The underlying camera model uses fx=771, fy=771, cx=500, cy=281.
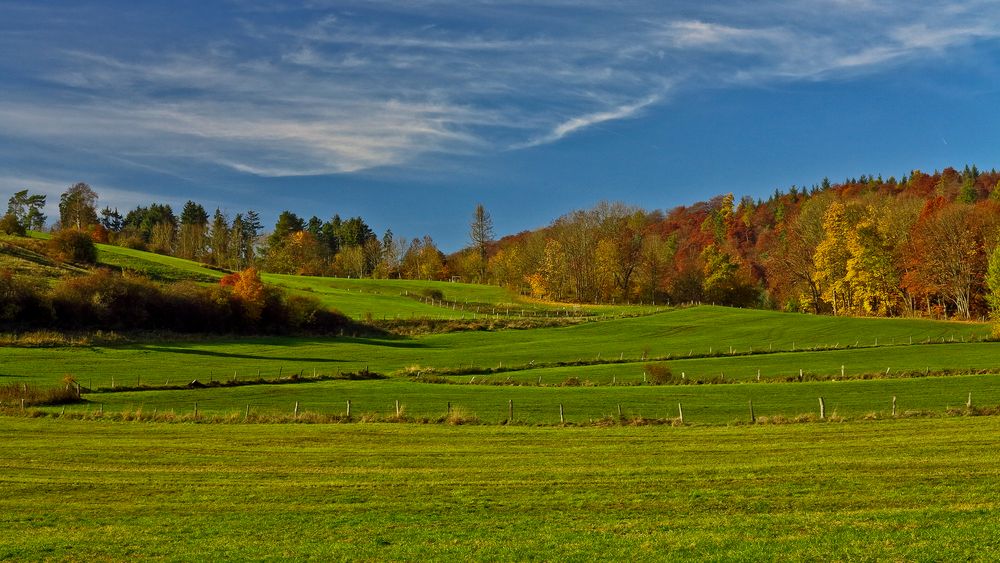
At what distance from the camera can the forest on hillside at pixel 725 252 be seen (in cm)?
8994

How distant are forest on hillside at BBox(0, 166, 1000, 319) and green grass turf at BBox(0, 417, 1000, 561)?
6000cm

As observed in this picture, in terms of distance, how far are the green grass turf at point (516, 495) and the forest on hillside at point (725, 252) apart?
2362 inches

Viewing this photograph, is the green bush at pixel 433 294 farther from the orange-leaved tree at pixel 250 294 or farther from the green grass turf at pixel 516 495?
the green grass turf at pixel 516 495

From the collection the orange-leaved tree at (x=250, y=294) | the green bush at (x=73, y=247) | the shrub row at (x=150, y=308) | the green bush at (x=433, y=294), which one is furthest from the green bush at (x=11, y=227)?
the green bush at (x=433, y=294)

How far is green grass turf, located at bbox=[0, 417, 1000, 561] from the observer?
44.2 feet

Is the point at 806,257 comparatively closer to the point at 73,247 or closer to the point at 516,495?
the point at 516,495

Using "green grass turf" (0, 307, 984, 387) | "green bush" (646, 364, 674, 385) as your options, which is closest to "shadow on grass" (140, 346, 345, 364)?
"green grass turf" (0, 307, 984, 387)

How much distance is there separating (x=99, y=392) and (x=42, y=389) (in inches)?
151

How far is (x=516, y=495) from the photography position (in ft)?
59.6

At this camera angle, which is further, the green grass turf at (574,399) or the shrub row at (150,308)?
the shrub row at (150,308)

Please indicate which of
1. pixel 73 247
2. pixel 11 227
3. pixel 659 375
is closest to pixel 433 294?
pixel 73 247

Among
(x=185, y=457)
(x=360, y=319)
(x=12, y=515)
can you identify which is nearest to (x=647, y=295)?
(x=360, y=319)

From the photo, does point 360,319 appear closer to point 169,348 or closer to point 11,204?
point 169,348

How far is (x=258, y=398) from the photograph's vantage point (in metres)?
45.1
